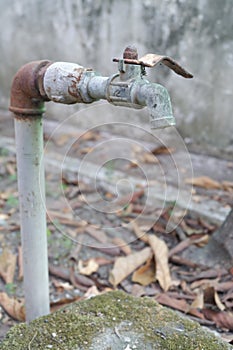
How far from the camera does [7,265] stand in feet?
7.84

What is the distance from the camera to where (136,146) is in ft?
12.6

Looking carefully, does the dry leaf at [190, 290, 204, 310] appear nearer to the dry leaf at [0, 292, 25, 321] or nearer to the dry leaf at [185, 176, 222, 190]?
the dry leaf at [0, 292, 25, 321]

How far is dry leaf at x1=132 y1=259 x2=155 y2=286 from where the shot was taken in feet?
7.58

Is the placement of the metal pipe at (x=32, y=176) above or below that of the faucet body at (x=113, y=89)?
below

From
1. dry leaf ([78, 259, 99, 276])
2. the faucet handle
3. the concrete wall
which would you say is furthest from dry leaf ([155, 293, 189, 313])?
the concrete wall

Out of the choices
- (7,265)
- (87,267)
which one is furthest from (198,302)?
(7,265)

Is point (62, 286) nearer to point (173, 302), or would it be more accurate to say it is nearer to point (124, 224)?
point (173, 302)

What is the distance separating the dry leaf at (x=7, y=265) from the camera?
7.59 feet

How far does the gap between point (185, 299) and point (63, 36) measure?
2.76m

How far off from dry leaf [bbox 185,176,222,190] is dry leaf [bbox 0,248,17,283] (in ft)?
4.36

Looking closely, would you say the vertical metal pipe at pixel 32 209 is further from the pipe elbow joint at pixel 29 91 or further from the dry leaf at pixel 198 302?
the dry leaf at pixel 198 302

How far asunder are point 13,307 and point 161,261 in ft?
2.48

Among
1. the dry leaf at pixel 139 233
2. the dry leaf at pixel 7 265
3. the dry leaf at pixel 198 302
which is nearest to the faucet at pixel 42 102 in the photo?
the dry leaf at pixel 7 265

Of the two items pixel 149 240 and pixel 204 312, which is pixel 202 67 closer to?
pixel 149 240
